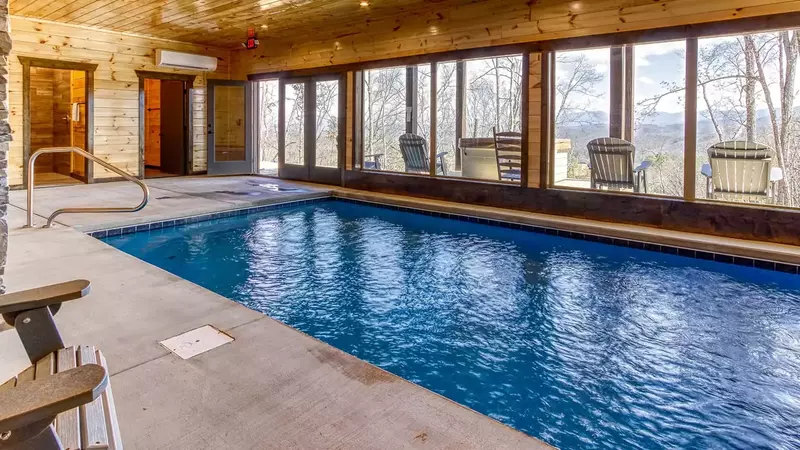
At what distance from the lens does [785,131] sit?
5.66m

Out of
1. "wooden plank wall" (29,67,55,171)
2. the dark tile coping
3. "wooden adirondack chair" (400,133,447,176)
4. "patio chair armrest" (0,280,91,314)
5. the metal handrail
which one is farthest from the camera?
"wooden plank wall" (29,67,55,171)

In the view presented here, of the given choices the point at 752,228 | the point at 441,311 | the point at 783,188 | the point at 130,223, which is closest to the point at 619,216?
the point at 752,228

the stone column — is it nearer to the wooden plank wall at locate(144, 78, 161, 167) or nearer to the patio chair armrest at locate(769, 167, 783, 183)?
the patio chair armrest at locate(769, 167, 783, 183)

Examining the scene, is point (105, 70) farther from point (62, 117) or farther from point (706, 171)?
point (706, 171)

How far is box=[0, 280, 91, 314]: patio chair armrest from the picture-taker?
128 cm

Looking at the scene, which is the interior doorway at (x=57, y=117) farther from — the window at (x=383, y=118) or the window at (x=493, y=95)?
the window at (x=493, y=95)

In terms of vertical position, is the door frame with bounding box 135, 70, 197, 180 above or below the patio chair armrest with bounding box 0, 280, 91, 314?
above

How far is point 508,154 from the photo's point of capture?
6.72 m

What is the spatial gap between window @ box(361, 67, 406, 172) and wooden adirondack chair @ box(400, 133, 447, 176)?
0.15m

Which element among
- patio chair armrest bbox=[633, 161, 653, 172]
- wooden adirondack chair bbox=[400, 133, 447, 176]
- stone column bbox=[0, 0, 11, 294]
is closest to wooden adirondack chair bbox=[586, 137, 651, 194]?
patio chair armrest bbox=[633, 161, 653, 172]

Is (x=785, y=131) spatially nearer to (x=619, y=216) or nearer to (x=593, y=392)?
(x=619, y=216)

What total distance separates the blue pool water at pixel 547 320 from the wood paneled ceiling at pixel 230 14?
9.92 ft

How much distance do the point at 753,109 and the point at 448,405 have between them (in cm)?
586

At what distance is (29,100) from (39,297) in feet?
26.9
